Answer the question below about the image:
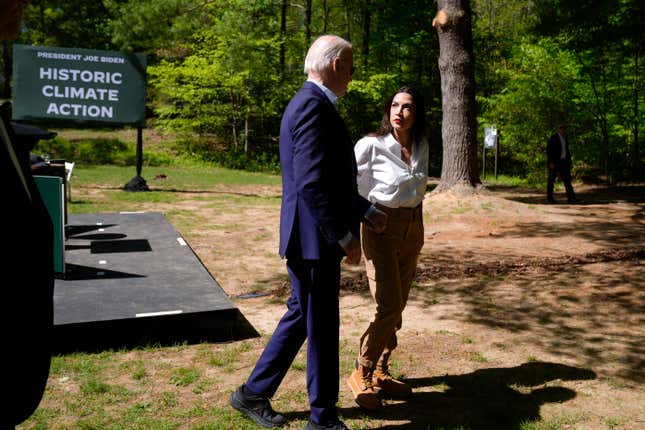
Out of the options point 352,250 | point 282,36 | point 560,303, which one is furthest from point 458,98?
point 282,36

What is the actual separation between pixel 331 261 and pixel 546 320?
10.2ft

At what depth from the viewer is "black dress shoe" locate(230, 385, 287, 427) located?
3408 millimetres

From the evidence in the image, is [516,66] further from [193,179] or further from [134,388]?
[134,388]

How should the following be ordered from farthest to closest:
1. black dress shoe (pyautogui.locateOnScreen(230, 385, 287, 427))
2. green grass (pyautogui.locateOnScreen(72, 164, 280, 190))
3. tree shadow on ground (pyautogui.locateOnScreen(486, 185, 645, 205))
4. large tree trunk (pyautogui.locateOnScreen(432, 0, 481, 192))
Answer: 1. green grass (pyautogui.locateOnScreen(72, 164, 280, 190))
2. tree shadow on ground (pyautogui.locateOnScreen(486, 185, 645, 205))
3. large tree trunk (pyautogui.locateOnScreen(432, 0, 481, 192))
4. black dress shoe (pyautogui.locateOnScreen(230, 385, 287, 427))

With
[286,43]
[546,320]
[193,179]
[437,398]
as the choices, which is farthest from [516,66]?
[437,398]

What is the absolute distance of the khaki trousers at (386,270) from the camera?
361cm

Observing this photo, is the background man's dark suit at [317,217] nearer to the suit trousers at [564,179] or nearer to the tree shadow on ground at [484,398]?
the tree shadow on ground at [484,398]

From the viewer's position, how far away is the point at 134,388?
3969 mm

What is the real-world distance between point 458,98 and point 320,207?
9.88 m

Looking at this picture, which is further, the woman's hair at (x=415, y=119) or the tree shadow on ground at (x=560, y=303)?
the tree shadow on ground at (x=560, y=303)

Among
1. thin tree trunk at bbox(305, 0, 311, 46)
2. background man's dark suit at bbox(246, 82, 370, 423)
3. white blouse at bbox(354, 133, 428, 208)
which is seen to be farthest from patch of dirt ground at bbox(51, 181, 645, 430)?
thin tree trunk at bbox(305, 0, 311, 46)

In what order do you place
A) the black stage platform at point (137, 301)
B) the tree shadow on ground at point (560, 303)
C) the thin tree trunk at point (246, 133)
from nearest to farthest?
the black stage platform at point (137, 301) < the tree shadow on ground at point (560, 303) < the thin tree trunk at point (246, 133)

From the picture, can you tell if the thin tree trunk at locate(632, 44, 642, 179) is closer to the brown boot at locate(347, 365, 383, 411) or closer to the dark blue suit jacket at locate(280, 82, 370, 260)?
the brown boot at locate(347, 365, 383, 411)

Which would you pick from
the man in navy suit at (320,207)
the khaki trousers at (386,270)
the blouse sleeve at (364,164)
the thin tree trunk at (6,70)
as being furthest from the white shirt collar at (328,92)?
the thin tree trunk at (6,70)
